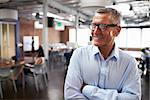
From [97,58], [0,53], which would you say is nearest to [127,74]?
[97,58]

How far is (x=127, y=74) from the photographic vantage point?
1.56 m

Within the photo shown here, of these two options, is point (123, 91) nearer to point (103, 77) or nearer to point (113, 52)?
point (103, 77)

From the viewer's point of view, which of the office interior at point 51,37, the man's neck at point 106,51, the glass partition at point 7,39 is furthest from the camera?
the glass partition at point 7,39

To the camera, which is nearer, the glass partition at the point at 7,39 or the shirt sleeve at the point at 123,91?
the shirt sleeve at the point at 123,91

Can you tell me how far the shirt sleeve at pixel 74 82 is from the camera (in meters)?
1.58

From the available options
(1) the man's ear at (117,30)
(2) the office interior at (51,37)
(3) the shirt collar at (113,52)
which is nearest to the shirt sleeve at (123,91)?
(3) the shirt collar at (113,52)

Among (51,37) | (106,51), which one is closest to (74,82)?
(106,51)

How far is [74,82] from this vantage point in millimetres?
1614

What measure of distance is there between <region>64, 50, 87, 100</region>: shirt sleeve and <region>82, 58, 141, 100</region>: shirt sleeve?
0.05 metres

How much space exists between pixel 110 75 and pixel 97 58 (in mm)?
155

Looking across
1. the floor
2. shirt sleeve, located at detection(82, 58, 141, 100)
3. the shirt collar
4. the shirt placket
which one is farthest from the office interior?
shirt sleeve, located at detection(82, 58, 141, 100)

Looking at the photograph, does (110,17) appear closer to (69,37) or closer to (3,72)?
(3,72)

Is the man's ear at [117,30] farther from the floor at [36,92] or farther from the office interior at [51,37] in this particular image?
the floor at [36,92]

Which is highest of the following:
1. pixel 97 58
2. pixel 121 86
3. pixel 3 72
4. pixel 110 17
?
pixel 110 17
